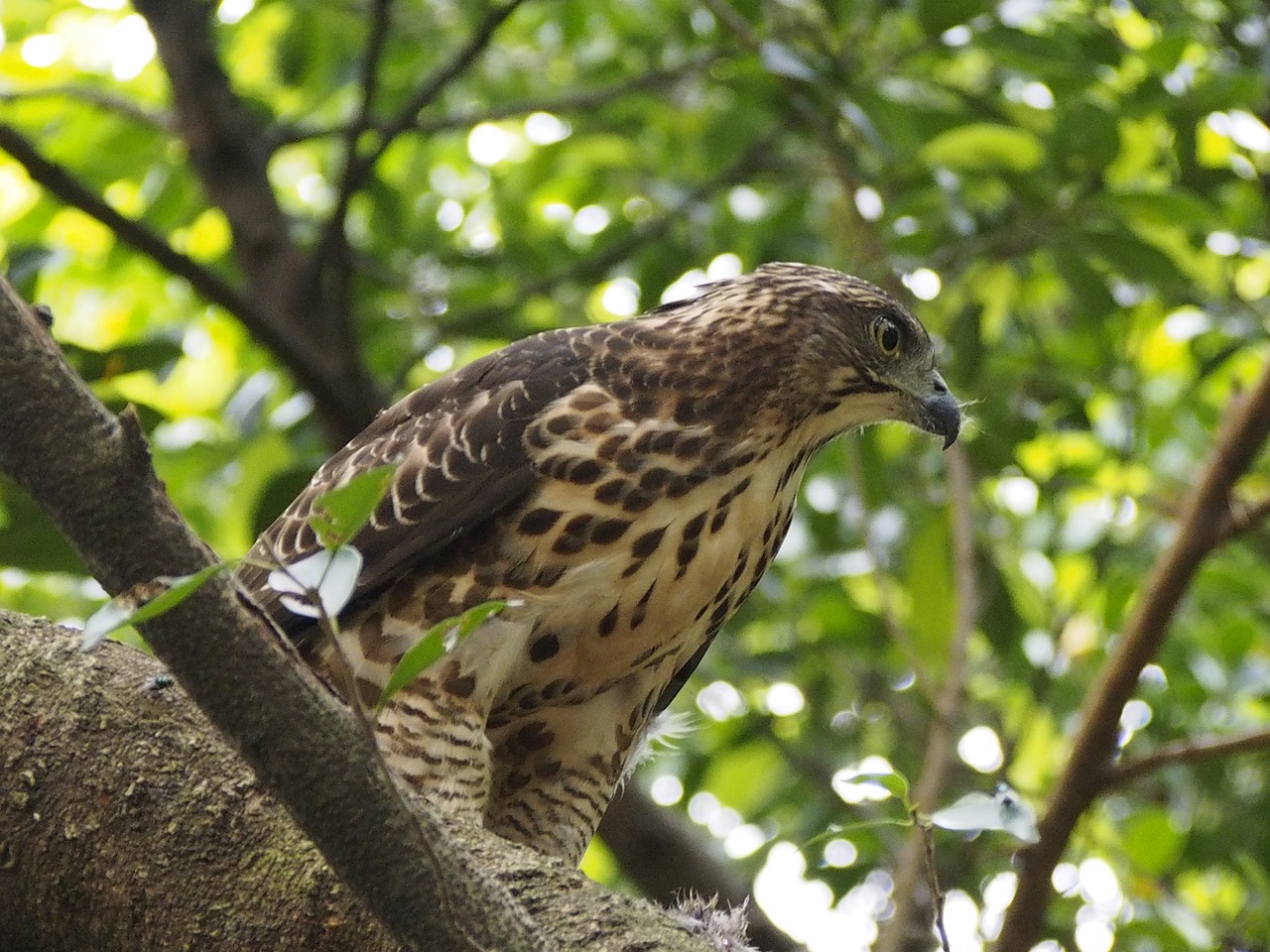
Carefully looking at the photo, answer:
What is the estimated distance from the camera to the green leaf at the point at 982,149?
4078 mm

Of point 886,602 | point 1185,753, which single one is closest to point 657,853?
point 886,602

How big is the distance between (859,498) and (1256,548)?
166cm

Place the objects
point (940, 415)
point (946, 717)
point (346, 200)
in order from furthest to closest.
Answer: point (346, 200) → point (946, 717) → point (940, 415)

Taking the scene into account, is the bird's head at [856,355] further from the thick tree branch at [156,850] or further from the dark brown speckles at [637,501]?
the thick tree branch at [156,850]

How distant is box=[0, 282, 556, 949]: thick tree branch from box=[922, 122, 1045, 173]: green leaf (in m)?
2.94

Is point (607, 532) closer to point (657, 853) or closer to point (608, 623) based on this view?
point (608, 623)

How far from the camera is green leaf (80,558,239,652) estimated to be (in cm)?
136

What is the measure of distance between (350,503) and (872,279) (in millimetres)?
Answer: 3115

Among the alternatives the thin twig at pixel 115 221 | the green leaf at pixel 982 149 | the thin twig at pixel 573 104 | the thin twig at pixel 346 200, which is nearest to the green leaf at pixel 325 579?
the thin twig at pixel 115 221

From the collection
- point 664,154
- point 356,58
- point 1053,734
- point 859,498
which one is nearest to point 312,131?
point 356,58

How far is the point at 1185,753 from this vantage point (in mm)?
3508

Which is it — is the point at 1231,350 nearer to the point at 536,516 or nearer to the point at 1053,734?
the point at 1053,734

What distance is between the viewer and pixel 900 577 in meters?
4.74

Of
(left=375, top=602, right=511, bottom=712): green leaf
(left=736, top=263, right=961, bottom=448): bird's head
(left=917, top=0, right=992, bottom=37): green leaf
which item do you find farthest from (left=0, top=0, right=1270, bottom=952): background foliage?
(left=375, top=602, right=511, bottom=712): green leaf
